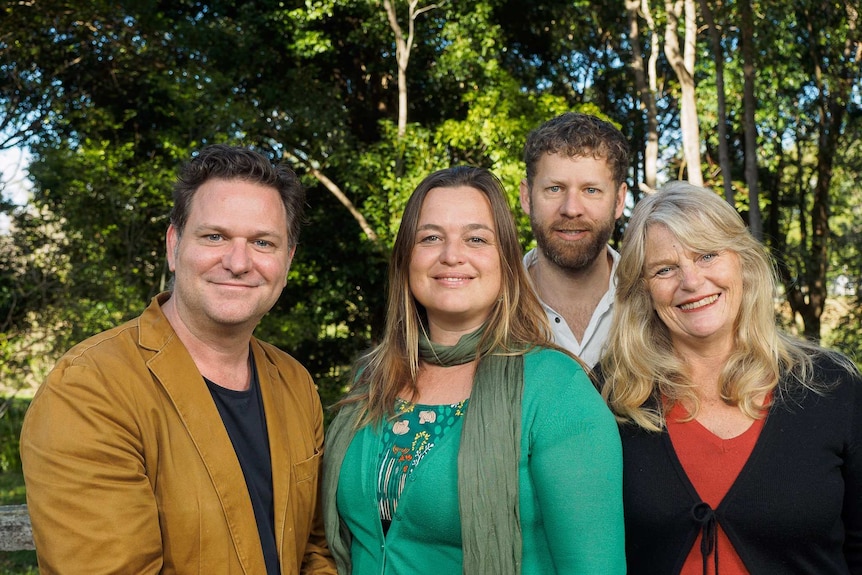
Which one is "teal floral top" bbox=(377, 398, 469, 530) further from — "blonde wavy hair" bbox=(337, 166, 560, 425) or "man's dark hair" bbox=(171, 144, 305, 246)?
"man's dark hair" bbox=(171, 144, 305, 246)

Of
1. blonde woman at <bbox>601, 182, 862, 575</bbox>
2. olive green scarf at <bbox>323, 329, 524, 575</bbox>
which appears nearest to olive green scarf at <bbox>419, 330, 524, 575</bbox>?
olive green scarf at <bbox>323, 329, 524, 575</bbox>

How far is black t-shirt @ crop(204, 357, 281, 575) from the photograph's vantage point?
2.61 metres

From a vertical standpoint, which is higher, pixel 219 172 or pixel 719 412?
pixel 219 172

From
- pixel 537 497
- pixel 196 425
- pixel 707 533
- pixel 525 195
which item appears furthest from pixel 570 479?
pixel 525 195

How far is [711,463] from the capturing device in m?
2.59

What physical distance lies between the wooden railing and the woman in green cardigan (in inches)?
65.9

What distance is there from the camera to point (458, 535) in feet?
8.13

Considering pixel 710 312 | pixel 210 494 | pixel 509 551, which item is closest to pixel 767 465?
pixel 710 312

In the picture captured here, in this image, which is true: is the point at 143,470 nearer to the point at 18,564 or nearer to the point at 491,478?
the point at 491,478

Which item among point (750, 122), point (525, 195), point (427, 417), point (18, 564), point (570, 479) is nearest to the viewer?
point (570, 479)

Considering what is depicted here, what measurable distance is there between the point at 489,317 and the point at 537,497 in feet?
2.32

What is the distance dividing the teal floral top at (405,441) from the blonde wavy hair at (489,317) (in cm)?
9

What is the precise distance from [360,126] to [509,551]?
1580 centimetres

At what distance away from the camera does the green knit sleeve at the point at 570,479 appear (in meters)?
2.31
